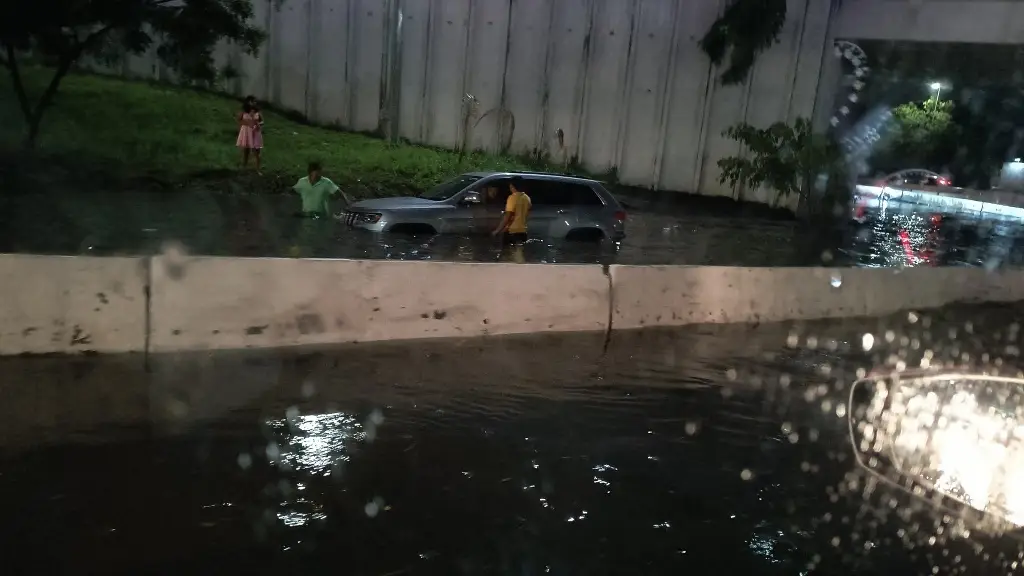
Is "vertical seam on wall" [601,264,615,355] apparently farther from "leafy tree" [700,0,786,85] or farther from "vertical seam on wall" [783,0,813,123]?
"vertical seam on wall" [783,0,813,123]

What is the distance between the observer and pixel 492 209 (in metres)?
15.5

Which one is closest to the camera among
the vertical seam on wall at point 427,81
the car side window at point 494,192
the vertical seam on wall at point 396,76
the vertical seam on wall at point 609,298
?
the vertical seam on wall at point 609,298

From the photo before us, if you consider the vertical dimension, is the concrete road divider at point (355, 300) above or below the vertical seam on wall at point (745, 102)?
below

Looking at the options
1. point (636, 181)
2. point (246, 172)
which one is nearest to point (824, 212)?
point (636, 181)

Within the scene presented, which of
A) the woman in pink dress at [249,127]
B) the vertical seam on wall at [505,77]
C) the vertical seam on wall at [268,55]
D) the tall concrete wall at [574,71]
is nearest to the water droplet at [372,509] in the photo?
the woman in pink dress at [249,127]

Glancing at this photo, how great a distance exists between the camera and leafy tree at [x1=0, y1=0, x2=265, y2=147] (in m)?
17.1

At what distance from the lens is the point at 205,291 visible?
7.52 meters

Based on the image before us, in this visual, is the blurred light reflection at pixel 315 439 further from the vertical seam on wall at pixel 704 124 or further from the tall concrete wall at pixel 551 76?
the vertical seam on wall at pixel 704 124

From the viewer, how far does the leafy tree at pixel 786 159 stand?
24.6 meters

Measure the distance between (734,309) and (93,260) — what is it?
23.1ft

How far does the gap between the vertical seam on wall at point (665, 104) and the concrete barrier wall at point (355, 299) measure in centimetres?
1861

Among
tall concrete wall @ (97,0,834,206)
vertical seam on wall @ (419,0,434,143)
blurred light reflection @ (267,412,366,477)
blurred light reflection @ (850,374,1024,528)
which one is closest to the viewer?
blurred light reflection @ (850,374,1024,528)

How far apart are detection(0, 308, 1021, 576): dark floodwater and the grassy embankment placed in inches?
529

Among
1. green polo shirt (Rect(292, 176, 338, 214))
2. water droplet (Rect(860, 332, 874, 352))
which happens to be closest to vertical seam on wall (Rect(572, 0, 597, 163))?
green polo shirt (Rect(292, 176, 338, 214))
